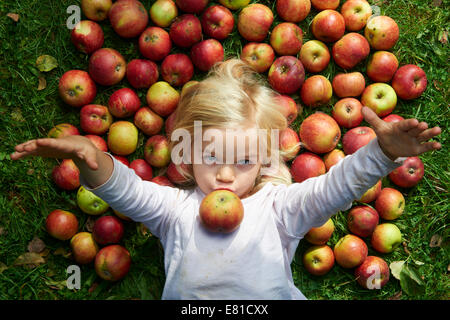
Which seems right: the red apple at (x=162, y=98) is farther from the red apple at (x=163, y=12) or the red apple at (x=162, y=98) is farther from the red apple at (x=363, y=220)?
the red apple at (x=363, y=220)

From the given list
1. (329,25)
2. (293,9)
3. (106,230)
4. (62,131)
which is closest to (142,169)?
(106,230)

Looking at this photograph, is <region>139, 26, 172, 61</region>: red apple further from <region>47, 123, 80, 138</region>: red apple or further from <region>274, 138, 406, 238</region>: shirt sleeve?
<region>274, 138, 406, 238</region>: shirt sleeve

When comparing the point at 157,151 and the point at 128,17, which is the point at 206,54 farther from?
the point at 157,151

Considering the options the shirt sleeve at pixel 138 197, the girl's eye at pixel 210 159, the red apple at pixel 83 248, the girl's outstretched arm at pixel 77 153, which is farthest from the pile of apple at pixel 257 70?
the girl's outstretched arm at pixel 77 153

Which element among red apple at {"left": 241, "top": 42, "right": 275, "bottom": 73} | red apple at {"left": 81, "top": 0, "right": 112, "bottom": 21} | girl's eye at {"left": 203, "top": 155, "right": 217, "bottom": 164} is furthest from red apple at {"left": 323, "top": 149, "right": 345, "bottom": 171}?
red apple at {"left": 81, "top": 0, "right": 112, "bottom": 21}

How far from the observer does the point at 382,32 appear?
130 inches

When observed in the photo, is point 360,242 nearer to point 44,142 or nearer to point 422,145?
point 422,145

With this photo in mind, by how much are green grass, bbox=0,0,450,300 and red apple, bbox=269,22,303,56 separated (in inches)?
9.1

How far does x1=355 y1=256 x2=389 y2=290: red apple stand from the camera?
121 inches

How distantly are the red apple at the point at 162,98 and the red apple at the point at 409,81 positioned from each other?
1.73m

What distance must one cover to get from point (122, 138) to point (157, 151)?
0.94ft

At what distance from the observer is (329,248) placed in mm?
3168

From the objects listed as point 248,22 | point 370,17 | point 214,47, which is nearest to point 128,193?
point 214,47
